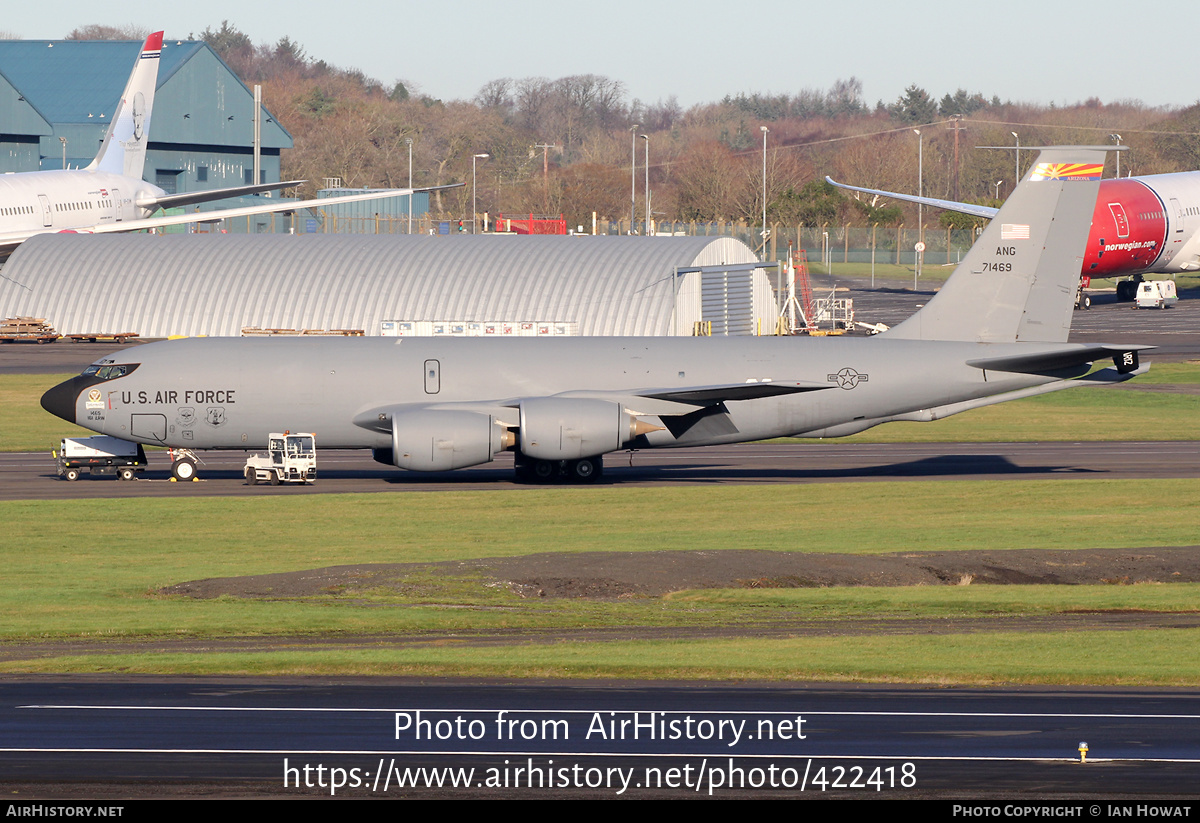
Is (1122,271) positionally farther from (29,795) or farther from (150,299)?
(29,795)

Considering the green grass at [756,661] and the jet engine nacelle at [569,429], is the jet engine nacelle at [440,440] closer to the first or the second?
the jet engine nacelle at [569,429]

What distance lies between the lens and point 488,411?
47.3 metres

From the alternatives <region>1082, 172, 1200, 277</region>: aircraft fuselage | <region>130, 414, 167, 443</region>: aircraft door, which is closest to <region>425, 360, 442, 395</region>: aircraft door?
<region>130, 414, 167, 443</region>: aircraft door

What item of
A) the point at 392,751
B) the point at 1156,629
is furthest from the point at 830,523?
the point at 392,751

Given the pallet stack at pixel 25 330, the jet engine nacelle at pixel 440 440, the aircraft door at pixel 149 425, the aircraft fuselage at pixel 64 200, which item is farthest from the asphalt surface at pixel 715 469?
the aircraft fuselage at pixel 64 200

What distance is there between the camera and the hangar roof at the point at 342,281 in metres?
90.2

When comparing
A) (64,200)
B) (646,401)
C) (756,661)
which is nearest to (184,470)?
(646,401)

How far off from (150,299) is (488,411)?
179 feet

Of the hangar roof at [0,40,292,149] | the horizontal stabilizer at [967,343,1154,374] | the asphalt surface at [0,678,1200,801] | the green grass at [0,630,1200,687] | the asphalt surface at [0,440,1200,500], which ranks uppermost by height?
the hangar roof at [0,40,292,149]

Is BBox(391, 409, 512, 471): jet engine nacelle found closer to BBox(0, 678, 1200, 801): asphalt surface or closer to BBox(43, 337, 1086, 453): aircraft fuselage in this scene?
BBox(43, 337, 1086, 453): aircraft fuselage

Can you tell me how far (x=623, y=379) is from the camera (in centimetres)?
4856

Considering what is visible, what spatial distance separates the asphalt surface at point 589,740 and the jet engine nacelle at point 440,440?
2487cm

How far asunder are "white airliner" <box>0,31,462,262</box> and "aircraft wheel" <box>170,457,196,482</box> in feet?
143

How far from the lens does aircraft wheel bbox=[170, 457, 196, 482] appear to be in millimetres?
49438
